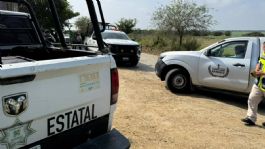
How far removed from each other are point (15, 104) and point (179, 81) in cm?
677

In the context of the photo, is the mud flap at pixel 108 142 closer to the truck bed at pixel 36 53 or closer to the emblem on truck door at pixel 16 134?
the emblem on truck door at pixel 16 134

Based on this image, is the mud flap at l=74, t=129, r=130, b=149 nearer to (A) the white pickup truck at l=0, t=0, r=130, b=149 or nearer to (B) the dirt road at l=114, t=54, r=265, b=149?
(A) the white pickup truck at l=0, t=0, r=130, b=149

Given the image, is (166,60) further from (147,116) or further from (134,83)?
(147,116)

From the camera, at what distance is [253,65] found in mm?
7332

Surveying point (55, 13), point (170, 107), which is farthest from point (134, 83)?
point (55, 13)

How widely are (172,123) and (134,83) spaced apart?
12.6 ft

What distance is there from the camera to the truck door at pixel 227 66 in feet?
24.5

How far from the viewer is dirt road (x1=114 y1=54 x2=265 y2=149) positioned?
5.22m

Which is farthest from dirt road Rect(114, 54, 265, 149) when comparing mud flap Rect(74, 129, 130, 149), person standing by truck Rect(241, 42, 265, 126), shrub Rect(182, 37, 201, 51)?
shrub Rect(182, 37, 201, 51)

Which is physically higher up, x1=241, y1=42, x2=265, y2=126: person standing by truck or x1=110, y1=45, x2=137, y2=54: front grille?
x1=110, y1=45, x2=137, y2=54: front grille

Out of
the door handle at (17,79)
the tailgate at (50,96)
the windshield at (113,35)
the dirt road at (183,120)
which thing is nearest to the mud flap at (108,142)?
the tailgate at (50,96)

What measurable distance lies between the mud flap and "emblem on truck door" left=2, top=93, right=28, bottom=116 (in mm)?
789

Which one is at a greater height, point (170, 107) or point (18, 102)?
point (18, 102)

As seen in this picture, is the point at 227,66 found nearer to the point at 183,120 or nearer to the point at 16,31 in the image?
the point at 183,120
